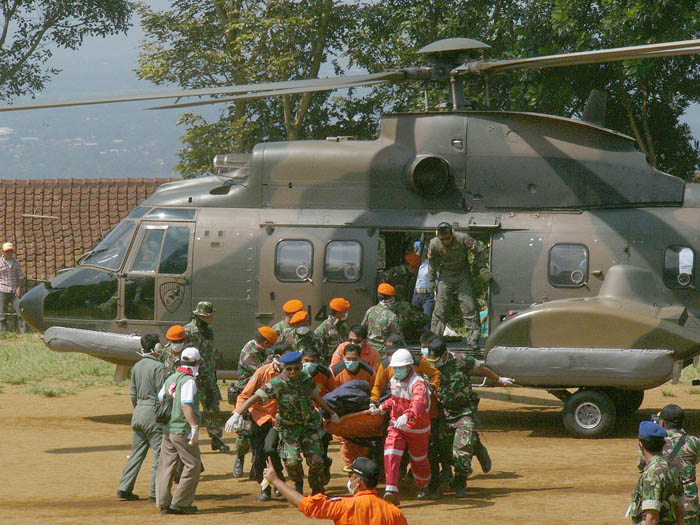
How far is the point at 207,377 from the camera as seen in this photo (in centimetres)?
1291

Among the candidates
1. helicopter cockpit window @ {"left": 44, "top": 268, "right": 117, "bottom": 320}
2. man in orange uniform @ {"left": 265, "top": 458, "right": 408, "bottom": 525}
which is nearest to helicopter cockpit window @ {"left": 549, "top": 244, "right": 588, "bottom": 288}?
helicopter cockpit window @ {"left": 44, "top": 268, "right": 117, "bottom": 320}

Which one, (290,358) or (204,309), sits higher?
(204,309)

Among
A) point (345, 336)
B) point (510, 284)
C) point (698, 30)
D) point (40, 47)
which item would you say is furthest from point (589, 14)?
point (40, 47)

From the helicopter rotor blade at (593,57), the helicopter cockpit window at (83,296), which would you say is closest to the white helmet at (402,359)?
the helicopter rotor blade at (593,57)

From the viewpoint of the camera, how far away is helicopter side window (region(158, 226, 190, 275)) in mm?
14586

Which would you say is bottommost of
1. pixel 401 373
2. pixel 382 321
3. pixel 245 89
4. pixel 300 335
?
pixel 401 373

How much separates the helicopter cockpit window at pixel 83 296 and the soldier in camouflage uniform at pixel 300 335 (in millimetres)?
3284

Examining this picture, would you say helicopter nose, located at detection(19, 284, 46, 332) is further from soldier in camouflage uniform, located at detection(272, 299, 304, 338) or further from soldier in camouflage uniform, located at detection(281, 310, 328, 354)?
soldier in camouflage uniform, located at detection(281, 310, 328, 354)

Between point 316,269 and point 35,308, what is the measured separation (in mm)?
4232

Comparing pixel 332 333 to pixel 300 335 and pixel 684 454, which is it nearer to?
pixel 300 335

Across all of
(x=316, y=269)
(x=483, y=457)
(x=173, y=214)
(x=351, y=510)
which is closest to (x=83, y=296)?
(x=173, y=214)

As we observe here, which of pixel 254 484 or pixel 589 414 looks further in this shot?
pixel 589 414

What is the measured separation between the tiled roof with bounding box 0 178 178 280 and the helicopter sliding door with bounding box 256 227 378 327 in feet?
44.4

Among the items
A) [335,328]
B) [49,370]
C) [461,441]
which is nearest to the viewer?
[461,441]
